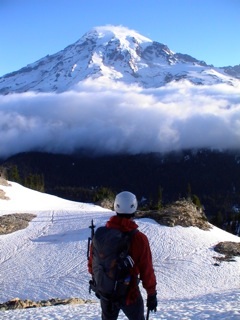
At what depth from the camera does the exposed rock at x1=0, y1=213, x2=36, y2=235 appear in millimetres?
35650

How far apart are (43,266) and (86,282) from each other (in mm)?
4643

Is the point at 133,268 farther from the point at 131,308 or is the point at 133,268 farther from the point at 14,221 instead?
the point at 14,221

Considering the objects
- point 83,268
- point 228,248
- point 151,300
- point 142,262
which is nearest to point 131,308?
point 151,300

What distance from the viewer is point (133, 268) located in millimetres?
7520

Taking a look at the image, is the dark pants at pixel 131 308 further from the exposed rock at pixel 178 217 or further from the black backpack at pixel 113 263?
the exposed rock at pixel 178 217

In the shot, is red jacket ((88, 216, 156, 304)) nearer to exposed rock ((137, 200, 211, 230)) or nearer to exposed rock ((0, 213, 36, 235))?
exposed rock ((137, 200, 211, 230))

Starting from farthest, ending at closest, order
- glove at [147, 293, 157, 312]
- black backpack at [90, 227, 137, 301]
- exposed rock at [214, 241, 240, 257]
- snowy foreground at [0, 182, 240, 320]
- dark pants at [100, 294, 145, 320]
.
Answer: exposed rock at [214, 241, 240, 257] < snowy foreground at [0, 182, 240, 320] < dark pants at [100, 294, 145, 320] < glove at [147, 293, 157, 312] < black backpack at [90, 227, 137, 301]

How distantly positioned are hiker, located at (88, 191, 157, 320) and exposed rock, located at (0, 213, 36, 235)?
29183 millimetres

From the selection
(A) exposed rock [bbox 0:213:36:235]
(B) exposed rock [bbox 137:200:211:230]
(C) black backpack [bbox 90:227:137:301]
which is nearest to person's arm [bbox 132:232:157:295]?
(C) black backpack [bbox 90:227:137:301]

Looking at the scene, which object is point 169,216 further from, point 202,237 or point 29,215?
point 29,215

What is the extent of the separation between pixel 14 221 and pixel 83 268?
13501 millimetres

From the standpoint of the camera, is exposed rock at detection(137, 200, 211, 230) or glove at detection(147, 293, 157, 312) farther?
exposed rock at detection(137, 200, 211, 230)

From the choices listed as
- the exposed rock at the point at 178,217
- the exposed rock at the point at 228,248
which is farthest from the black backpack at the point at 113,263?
the exposed rock at the point at 178,217

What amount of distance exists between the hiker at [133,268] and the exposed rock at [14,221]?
29183 mm
